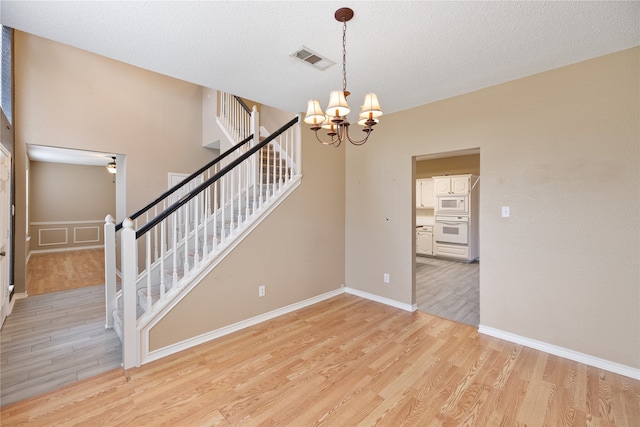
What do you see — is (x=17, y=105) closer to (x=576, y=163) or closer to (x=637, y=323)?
(x=576, y=163)

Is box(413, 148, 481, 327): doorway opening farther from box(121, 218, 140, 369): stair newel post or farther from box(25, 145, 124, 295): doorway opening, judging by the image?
box(25, 145, 124, 295): doorway opening

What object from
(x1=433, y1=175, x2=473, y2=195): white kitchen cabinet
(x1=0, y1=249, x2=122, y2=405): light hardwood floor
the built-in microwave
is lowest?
(x1=0, y1=249, x2=122, y2=405): light hardwood floor

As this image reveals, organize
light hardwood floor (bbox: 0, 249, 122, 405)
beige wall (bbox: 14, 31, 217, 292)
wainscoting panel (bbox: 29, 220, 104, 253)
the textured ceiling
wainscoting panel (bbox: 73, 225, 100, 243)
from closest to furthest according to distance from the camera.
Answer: the textured ceiling, light hardwood floor (bbox: 0, 249, 122, 405), beige wall (bbox: 14, 31, 217, 292), wainscoting panel (bbox: 29, 220, 104, 253), wainscoting panel (bbox: 73, 225, 100, 243)

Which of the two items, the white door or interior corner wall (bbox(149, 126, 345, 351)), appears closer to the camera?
interior corner wall (bbox(149, 126, 345, 351))

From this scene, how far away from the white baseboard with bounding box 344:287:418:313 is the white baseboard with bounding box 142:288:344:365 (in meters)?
0.39

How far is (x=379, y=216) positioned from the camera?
3879mm

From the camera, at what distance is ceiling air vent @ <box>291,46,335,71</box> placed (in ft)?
7.41

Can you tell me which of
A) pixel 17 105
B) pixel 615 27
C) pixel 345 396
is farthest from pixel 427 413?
pixel 17 105

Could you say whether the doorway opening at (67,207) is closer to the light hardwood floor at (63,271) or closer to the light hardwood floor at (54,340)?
the light hardwood floor at (63,271)

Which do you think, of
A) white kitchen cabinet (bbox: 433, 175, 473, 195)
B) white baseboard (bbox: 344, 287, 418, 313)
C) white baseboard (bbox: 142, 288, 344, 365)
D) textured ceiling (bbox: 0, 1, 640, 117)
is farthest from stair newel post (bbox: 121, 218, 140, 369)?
white kitchen cabinet (bbox: 433, 175, 473, 195)

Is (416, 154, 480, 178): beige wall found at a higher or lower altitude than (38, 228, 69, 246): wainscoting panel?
higher

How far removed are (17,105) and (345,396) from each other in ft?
18.8

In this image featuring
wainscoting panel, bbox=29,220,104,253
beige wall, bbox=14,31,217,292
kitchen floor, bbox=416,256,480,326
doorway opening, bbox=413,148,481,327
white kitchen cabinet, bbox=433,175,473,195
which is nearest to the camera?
kitchen floor, bbox=416,256,480,326

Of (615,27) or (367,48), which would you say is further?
(367,48)
